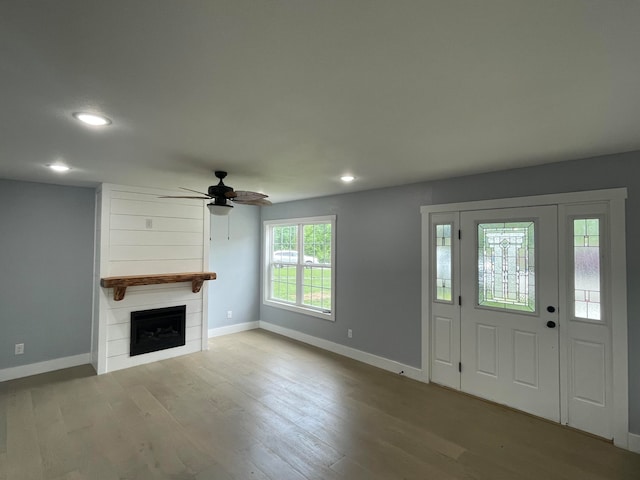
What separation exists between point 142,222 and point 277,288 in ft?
8.90

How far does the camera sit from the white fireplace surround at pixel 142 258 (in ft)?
14.1

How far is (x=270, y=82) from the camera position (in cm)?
161

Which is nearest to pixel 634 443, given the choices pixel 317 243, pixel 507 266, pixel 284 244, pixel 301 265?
pixel 507 266

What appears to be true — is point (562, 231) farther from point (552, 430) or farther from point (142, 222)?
point (142, 222)

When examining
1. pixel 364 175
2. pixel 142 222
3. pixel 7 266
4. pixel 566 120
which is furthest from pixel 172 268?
pixel 566 120

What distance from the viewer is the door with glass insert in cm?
311

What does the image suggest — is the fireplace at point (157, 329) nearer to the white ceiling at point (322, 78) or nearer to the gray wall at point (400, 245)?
the gray wall at point (400, 245)

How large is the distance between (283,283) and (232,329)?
1286mm

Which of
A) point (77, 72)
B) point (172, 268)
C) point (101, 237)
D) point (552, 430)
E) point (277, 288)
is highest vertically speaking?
point (77, 72)

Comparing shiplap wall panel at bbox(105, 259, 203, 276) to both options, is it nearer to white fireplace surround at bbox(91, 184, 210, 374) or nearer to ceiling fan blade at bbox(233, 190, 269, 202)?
white fireplace surround at bbox(91, 184, 210, 374)

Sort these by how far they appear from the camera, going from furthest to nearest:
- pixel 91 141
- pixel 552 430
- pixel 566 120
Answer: pixel 552 430 → pixel 91 141 → pixel 566 120

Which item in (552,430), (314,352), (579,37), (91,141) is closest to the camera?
(579,37)

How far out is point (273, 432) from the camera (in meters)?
2.86

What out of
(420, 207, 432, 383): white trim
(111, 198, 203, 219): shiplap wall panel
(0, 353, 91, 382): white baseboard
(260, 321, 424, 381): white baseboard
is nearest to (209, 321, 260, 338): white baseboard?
(260, 321, 424, 381): white baseboard
